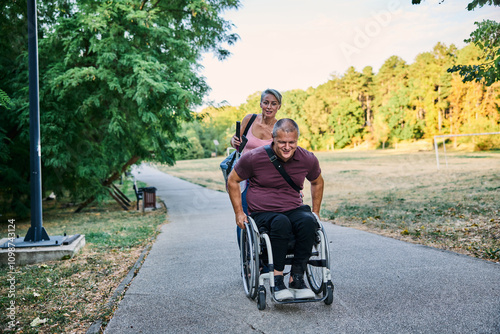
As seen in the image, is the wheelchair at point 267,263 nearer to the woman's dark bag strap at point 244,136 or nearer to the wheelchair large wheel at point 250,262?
the wheelchair large wheel at point 250,262

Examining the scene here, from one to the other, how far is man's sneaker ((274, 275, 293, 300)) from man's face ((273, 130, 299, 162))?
40.2 inches

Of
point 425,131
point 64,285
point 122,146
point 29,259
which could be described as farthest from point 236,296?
point 425,131

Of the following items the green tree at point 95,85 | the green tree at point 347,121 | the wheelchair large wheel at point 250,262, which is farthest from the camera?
the green tree at point 347,121

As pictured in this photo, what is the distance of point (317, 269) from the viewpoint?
158 inches

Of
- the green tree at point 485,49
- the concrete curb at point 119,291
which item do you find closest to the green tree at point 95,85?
the concrete curb at point 119,291

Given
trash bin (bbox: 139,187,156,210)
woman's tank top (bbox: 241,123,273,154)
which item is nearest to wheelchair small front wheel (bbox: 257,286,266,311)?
woman's tank top (bbox: 241,123,273,154)

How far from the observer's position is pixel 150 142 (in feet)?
38.4

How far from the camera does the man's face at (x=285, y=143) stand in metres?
3.42

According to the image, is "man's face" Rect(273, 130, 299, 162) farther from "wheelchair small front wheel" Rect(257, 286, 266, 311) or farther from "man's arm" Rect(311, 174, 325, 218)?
"wheelchair small front wheel" Rect(257, 286, 266, 311)

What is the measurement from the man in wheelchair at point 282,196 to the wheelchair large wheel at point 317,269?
96 mm

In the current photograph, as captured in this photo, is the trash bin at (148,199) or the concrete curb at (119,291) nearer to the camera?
the concrete curb at (119,291)

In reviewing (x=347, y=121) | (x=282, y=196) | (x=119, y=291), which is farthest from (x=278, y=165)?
(x=347, y=121)

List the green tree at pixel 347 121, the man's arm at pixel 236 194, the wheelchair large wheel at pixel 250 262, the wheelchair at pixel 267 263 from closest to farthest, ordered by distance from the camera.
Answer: the wheelchair at pixel 267 263, the wheelchair large wheel at pixel 250 262, the man's arm at pixel 236 194, the green tree at pixel 347 121

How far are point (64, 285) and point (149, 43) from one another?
7.58m
